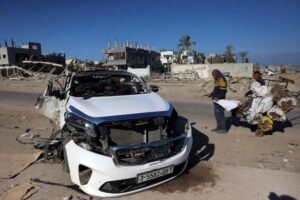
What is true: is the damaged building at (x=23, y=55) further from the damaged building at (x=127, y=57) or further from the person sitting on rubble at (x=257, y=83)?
the person sitting on rubble at (x=257, y=83)

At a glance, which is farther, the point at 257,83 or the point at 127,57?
the point at 127,57

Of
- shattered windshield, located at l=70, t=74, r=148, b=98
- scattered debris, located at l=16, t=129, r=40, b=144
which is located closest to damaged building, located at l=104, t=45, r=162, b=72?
scattered debris, located at l=16, t=129, r=40, b=144

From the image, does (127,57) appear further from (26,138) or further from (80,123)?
(80,123)

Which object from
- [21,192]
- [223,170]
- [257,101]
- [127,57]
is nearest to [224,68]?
[127,57]

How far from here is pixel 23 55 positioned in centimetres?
6341

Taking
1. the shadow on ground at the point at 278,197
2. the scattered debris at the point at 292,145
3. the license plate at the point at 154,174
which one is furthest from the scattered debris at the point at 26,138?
the scattered debris at the point at 292,145

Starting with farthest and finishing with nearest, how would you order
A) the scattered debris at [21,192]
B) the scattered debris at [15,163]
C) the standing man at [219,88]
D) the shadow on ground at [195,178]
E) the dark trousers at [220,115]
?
1. the dark trousers at [220,115]
2. the standing man at [219,88]
3. the scattered debris at [15,163]
4. the shadow on ground at [195,178]
5. the scattered debris at [21,192]

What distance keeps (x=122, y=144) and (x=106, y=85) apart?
246 cm

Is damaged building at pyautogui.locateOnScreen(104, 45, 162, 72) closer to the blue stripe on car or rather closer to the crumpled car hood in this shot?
the crumpled car hood

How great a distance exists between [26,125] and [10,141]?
7.62 feet

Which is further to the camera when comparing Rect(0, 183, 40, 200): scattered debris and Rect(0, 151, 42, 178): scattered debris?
Rect(0, 151, 42, 178): scattered debris

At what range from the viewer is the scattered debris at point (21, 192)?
4.39m

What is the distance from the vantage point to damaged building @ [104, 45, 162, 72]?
2534 inches

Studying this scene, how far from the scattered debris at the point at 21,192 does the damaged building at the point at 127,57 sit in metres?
56.5
